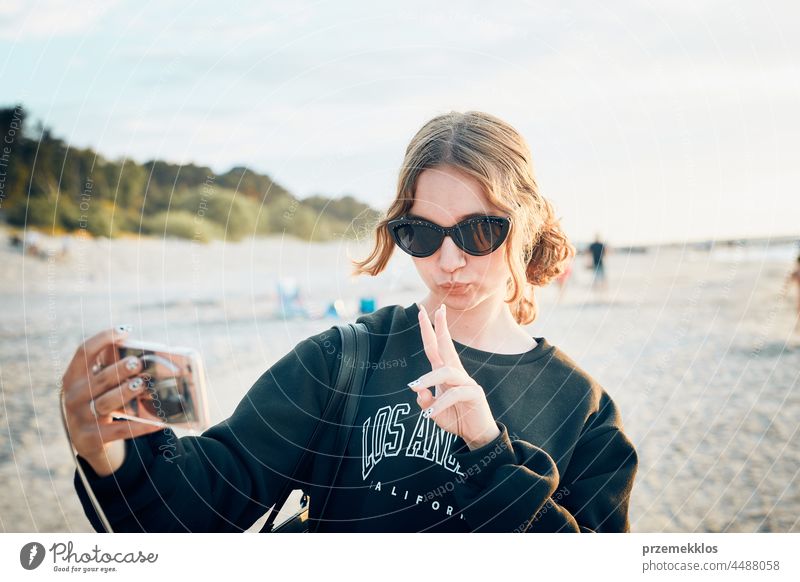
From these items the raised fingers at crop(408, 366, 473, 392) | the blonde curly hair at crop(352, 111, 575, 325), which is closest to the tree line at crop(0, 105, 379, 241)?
the blonde curly hair at crop(352, 111, 575, 325)

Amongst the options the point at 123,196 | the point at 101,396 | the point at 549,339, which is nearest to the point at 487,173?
the point at 101,396

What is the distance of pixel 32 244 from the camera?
12633 mm

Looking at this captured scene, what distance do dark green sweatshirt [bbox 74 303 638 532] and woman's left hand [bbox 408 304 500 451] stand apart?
0.26ft

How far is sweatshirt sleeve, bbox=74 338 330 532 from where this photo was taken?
4.86 ft

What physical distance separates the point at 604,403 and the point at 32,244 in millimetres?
12973

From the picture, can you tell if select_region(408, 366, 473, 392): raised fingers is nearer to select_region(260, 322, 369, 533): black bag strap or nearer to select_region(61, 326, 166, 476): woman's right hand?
select_region(260, 322, 369, 533): black bag strap

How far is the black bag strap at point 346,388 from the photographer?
1.54 metres

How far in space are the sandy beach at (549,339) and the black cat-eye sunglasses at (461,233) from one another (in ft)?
1.08

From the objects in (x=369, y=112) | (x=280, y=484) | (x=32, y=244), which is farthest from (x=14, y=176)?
(x=280, y=484)

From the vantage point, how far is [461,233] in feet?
5.32

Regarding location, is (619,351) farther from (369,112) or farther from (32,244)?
(32,244)

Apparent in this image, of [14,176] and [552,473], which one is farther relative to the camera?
[14,176]

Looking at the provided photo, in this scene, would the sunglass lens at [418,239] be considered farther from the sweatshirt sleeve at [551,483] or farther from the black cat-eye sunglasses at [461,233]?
the sweatshirt sleeve at [551,483]

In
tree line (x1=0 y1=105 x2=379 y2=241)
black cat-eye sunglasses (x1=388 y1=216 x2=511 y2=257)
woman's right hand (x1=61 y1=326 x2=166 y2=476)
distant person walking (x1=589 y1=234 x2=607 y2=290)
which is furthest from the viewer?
distant person walking (x1=589 y1=234 x2=607 y2=290)
